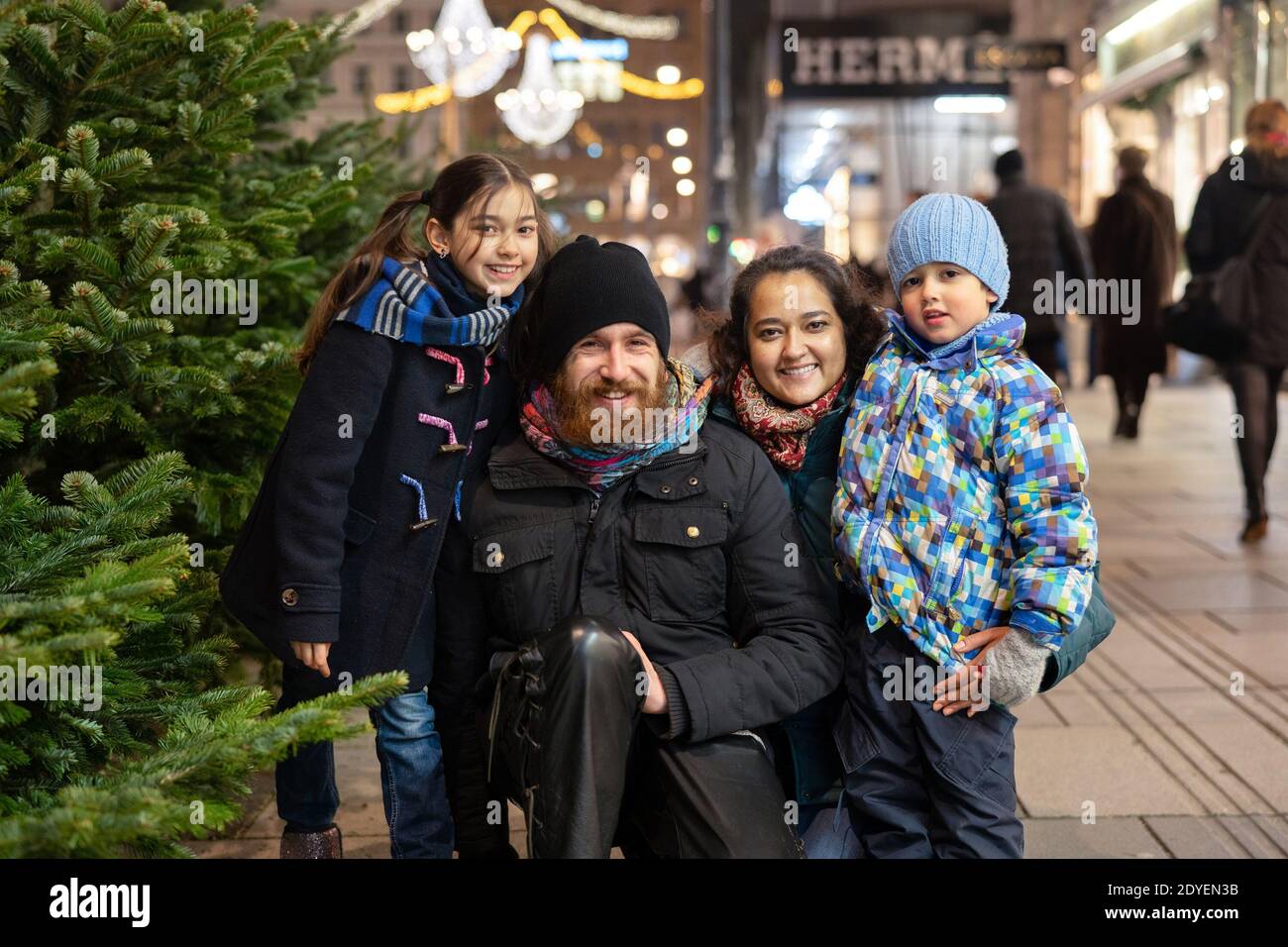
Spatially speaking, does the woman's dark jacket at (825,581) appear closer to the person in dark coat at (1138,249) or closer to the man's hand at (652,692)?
the man's hand at (652,692)

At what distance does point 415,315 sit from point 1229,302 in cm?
602

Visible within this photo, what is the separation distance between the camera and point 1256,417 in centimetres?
771

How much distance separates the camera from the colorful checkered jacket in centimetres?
284

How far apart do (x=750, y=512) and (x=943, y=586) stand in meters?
0.46

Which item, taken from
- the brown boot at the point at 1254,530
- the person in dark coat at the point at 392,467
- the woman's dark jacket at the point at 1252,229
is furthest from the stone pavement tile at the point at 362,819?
the woman's dark jacket at the point at 1252,229

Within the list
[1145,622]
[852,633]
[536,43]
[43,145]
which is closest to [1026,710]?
[1145,622]

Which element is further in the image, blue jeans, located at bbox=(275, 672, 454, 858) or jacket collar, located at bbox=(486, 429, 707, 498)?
blue jeans, located at bbox=(275, 672, 454, 858)

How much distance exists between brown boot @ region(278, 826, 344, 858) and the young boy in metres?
1.33

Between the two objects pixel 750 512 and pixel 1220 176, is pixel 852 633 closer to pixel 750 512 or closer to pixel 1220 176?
pixel 750 512

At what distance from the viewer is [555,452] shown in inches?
122

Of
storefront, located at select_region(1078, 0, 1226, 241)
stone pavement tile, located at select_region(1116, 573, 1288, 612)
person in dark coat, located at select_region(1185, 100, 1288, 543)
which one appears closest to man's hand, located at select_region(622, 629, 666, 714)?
stone pavement tile, located at select_region(1116, 573, 1288, 612)

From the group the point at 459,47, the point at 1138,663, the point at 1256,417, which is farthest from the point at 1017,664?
the point at 459,47

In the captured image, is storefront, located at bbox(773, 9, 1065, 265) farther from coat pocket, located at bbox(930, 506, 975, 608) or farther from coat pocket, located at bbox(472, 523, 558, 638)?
coat pocket, located at bbox(472, 523, 558, 638)

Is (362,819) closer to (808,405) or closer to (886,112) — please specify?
(808,405)
